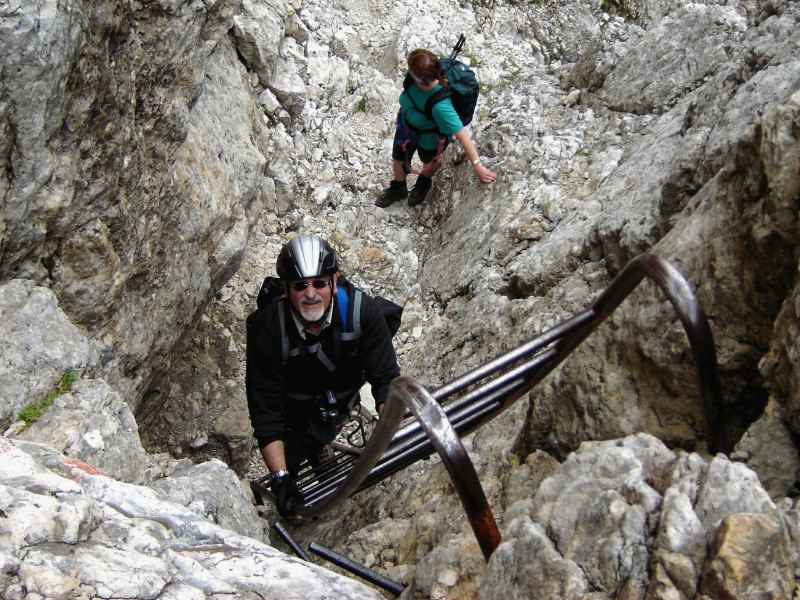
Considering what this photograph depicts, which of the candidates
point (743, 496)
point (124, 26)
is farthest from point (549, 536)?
point (124, 26)

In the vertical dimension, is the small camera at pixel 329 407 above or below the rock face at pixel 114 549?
below

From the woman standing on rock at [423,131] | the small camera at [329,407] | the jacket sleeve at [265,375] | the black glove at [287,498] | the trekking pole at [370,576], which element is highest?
the woman standing on rock at [423,131]

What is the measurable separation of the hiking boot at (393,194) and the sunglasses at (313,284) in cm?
443

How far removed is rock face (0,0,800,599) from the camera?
2113 mm

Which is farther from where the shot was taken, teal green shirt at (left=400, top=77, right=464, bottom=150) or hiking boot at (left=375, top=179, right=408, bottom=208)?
hiking boot at (left=375, top=179, right=408, bottom=208)

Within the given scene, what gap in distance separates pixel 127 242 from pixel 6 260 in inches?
40.9

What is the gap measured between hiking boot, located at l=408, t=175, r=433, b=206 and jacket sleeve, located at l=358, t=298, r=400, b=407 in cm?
411

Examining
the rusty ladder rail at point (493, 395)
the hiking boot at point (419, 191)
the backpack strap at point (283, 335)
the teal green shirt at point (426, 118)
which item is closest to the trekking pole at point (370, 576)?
the rusty ladder rail at point (493, 395)

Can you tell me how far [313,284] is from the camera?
4.15 meters

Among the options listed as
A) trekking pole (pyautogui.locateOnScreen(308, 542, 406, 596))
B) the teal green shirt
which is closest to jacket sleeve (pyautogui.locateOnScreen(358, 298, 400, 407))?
trekking pole (pyautogui.locateOnScreen(308, 542, 406, 596))

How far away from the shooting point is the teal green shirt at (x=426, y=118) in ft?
22.6

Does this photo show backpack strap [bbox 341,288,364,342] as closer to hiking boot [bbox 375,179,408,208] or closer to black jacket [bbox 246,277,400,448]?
black jacket [bbox 246,277,400,448]

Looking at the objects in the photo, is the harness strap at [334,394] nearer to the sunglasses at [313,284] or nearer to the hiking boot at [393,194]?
the sunglasses at [313,284]

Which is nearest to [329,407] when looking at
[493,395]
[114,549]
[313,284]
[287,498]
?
[287,498]
